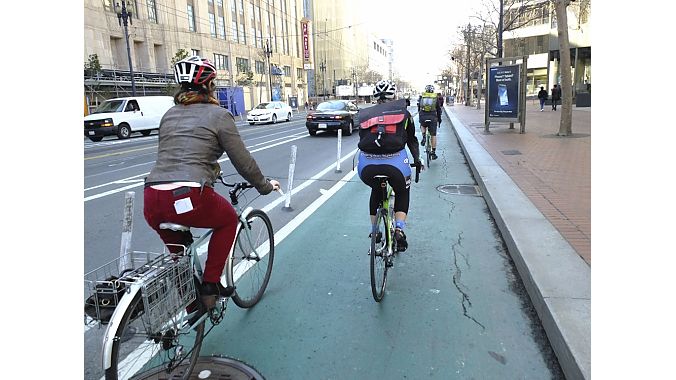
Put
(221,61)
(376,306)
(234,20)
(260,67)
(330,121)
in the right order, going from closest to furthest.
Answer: (376,306) < (330,121) < (221,61) < (234,20) < (260,67)

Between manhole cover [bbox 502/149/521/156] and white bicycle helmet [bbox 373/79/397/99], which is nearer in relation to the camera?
white bicycle helmet [bbox 373/79/397/99]

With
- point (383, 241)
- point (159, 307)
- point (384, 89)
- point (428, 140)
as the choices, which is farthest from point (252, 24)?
point (159, 307)

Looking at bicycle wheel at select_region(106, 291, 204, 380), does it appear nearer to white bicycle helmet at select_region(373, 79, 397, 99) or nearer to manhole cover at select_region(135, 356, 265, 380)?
manhole cover at select_region(135, 356, 265, 380)

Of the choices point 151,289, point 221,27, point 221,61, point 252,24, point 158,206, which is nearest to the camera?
point 151,289

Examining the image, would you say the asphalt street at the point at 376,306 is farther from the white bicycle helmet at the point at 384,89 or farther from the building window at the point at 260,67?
the building window at the point at 260,67

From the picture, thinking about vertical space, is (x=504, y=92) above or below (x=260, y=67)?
below

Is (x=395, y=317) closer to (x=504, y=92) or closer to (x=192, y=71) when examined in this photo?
(x=192, y=71)

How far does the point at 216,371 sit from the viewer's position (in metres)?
3.06

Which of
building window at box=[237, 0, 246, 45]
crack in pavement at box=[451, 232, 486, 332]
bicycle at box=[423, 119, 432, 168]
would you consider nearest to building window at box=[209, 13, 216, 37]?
building window at box=[237, 0, 246, 45]

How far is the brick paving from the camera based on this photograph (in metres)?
5.58

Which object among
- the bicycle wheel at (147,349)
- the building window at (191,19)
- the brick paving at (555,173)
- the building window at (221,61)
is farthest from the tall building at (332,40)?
the bicycle wheel at (147,349)

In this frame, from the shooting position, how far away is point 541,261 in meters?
4.42

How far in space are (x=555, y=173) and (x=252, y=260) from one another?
22.8 feet

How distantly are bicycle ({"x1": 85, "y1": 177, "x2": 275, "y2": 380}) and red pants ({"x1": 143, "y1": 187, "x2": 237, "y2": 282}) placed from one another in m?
0.06
